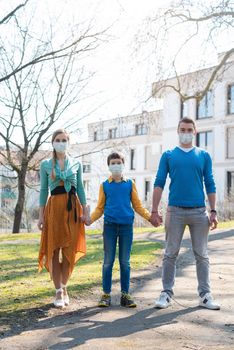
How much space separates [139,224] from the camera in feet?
88.0

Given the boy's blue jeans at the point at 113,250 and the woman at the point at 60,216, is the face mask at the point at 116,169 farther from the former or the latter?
Result: the boy's blue jeans at the point at 113,250

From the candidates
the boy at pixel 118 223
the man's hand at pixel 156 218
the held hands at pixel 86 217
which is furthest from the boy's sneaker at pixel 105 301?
the man's hand at pixel 156 218

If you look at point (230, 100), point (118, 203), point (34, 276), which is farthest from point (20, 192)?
point (230, 100)

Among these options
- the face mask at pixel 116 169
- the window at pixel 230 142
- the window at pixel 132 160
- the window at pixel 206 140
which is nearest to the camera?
the face mask at pixel 116 169

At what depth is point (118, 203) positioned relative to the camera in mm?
5934

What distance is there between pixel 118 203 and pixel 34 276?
2.69 meters

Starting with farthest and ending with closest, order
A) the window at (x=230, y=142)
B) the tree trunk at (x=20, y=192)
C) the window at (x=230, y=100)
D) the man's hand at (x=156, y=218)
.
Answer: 1. the window at (x=230, y=100)
2. the window at (x=230, y=142)
3. the tree trunk at (x=20, y=192)
4. the man's hand at (x=156, y=218)

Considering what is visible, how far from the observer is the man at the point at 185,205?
18.9ft

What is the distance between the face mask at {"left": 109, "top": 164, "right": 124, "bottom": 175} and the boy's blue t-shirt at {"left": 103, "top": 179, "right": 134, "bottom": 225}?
120 millimetres

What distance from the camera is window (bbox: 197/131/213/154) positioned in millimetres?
42656

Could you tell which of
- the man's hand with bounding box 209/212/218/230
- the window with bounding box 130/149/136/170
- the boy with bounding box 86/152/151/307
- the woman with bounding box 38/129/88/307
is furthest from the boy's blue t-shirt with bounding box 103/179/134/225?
the window with bounding box 130/149/136/170

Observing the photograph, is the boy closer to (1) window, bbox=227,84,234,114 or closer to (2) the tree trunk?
(2) the tree trunk

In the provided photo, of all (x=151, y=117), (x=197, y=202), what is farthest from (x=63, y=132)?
(x=151, y=117)

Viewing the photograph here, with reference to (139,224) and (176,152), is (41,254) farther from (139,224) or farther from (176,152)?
(139,224)
